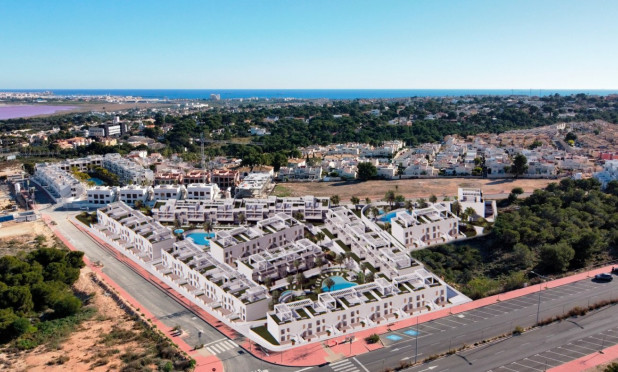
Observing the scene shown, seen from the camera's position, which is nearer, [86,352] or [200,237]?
[86,352]

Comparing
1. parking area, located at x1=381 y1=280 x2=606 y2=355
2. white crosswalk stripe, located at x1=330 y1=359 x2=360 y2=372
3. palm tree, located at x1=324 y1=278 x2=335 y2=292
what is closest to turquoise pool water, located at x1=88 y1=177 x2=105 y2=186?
palm tree, located at x1=324 y1=278 x2=335 y2=292

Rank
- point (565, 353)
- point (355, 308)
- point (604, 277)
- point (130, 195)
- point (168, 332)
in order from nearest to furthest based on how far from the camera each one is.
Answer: point (565, 353) → point (168, 332) → point (355, 308) → point (604, 277) → point (130, 195)

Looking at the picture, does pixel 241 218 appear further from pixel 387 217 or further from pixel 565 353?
pixel 565 353

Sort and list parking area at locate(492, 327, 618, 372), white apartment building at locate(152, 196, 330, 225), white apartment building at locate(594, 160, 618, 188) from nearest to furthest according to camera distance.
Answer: parking area at locate(492, 327, 618, 372), white apartment building at locate(152, 196, 330, 225), white apartment building at locate(594, 160, 618, 188)

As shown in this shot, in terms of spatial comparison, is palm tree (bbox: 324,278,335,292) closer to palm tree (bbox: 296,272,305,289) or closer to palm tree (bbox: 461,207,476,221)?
palm tree (bbox: 296,272,305,289)

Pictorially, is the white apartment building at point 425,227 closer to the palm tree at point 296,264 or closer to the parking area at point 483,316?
the palm tree at point 296,264

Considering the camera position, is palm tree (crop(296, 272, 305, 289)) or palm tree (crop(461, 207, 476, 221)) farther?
palm tree (crop(461, 207, 476, 221))

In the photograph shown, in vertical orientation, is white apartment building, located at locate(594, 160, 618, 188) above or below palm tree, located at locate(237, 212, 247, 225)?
above

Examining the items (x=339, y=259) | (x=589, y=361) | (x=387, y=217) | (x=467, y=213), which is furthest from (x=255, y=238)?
(x=589, y=361)
